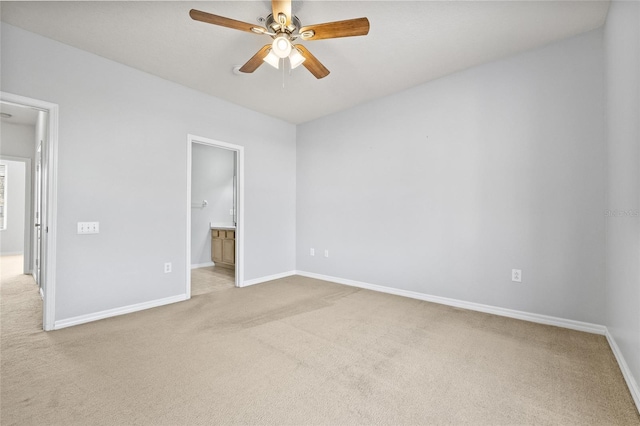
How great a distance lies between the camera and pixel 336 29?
2.01 metres

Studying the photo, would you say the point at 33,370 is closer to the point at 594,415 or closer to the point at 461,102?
the point at 594,415

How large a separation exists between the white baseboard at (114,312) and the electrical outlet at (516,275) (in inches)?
148

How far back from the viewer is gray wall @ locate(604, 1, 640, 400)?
5.38ft

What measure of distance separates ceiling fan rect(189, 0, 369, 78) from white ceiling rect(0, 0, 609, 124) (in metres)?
0.19

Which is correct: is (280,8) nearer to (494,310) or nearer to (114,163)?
(114,163)

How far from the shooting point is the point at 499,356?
6.85ft

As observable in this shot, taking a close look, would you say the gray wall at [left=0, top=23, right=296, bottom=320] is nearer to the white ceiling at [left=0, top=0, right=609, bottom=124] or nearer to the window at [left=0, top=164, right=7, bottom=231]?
the white ceiling at [left=0, top=0, right=609, bottom=124]

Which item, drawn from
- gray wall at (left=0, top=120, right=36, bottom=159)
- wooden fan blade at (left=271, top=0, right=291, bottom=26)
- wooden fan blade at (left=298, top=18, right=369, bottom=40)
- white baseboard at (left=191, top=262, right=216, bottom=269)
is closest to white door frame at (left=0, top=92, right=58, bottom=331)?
wooden fan blade at (left=271, top=0, right=291, bottom=26)

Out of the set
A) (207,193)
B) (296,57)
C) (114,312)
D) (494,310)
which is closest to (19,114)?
(207,193)

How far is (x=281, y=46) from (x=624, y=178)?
2.61 meters

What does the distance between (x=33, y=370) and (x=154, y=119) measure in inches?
102

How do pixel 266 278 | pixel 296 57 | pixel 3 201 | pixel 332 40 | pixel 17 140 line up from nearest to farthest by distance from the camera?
pixel 296 57 → pixel 332 40 → pixel 266 278 → pixel 17 140 → pixel 3 201

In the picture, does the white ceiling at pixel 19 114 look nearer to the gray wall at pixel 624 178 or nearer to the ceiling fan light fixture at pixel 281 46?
the ceiling fan light fixture at pixel 281 46

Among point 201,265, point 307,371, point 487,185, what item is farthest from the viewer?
point 201,265
